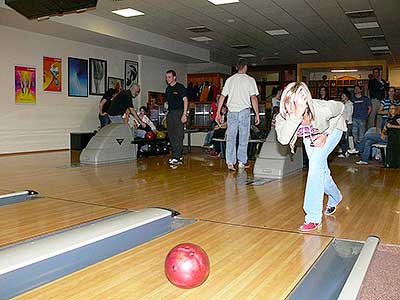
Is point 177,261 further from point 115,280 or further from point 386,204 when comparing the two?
point 386,204

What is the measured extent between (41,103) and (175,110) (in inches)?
161

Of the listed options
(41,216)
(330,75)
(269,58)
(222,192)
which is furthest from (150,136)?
(330,75)

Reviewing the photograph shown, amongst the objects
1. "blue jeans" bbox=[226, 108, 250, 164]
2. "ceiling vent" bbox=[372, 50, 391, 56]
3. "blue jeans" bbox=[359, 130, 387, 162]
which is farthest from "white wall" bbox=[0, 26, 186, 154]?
"ceiling vent" bbox=[372, 50, 391, 56]

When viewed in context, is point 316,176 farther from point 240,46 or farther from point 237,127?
point 240,46

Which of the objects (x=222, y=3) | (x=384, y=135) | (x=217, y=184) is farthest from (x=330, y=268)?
(x=222, y=3)

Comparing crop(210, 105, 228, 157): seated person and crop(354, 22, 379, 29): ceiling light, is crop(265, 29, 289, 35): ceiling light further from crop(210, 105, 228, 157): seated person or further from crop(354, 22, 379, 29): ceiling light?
crop(210, 105, 228, 157): seated person

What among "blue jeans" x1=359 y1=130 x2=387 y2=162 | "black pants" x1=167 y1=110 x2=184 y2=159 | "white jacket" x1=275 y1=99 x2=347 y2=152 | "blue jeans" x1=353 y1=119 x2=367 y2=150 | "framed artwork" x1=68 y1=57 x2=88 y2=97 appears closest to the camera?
"white jacket" x1=275 y1=99 x2=347 y2=152

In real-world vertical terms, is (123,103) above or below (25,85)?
below

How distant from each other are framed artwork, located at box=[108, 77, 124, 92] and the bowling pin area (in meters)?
6.37

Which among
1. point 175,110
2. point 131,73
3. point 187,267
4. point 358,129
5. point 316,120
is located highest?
point 131,73

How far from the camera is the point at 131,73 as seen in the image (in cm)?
1145

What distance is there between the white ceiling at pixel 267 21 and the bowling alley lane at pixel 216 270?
18.2 ft

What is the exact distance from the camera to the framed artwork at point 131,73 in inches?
444

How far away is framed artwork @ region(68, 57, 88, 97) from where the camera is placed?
9.70m
